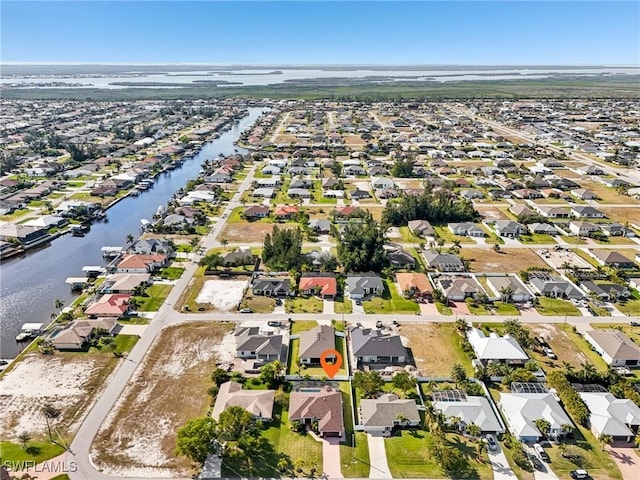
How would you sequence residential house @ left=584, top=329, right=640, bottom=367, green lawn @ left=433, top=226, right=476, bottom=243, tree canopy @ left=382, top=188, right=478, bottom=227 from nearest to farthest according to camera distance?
residential house @ left=584, top=329, right=640, bottom=367 → green lawn @ left=433, top=226, right=476, bottom=243 → tree canopy @ left=382, top=188, right=478, bottom=227

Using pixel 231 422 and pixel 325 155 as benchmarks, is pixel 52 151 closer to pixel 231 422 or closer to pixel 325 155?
pixel 325 155

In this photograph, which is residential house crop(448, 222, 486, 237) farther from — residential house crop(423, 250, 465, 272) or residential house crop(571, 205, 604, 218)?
residential house crop(571, 205, 604, 218)

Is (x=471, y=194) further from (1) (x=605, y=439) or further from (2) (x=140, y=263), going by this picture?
(2) (x=140, y=263)

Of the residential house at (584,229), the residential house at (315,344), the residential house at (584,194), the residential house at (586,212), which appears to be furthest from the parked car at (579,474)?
the residential house at (584,194)

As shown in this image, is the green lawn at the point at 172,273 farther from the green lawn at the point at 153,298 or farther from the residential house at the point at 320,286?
the residential house at the point at 320,286

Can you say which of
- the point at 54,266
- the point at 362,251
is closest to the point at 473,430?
the point at 362,251

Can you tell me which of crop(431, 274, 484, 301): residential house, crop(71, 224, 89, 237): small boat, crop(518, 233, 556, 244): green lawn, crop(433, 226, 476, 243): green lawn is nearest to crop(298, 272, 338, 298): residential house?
crop(431, 274, 484, 301): residential house
